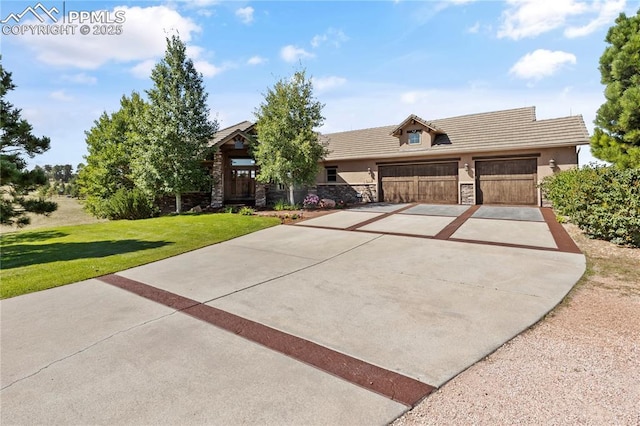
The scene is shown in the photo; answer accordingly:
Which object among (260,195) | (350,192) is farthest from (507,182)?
(260,195)

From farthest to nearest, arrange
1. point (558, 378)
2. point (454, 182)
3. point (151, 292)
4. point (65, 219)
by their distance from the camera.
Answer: point (65, 219), point (454, 182), point (151, 292), point (558, 378)

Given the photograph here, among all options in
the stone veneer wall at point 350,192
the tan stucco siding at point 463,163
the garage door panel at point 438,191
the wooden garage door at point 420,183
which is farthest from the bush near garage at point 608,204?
the stone veneer wall at point 350,192

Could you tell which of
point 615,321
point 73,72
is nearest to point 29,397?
point 615,321

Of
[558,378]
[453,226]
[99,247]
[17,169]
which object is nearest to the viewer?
[558,378]

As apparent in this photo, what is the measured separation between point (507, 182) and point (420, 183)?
436cm

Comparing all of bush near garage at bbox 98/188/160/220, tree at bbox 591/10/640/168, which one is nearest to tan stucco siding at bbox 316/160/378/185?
bush near garage at bbox 98/188/160/220

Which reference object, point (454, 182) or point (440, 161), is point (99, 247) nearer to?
point (440, 161)

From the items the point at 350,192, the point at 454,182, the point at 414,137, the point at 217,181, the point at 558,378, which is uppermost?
the point at 414,137

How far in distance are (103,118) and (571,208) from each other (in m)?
26.0

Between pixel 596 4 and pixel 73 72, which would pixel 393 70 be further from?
pixel 73 72

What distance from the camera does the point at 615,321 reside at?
3838 mm

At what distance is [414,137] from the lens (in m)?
17.9

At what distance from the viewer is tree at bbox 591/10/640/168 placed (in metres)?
9.06

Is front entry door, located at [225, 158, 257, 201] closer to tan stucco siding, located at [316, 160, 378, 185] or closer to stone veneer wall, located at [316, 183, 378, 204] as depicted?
tan stucco siding, located at [316, 160, 378, 185]
